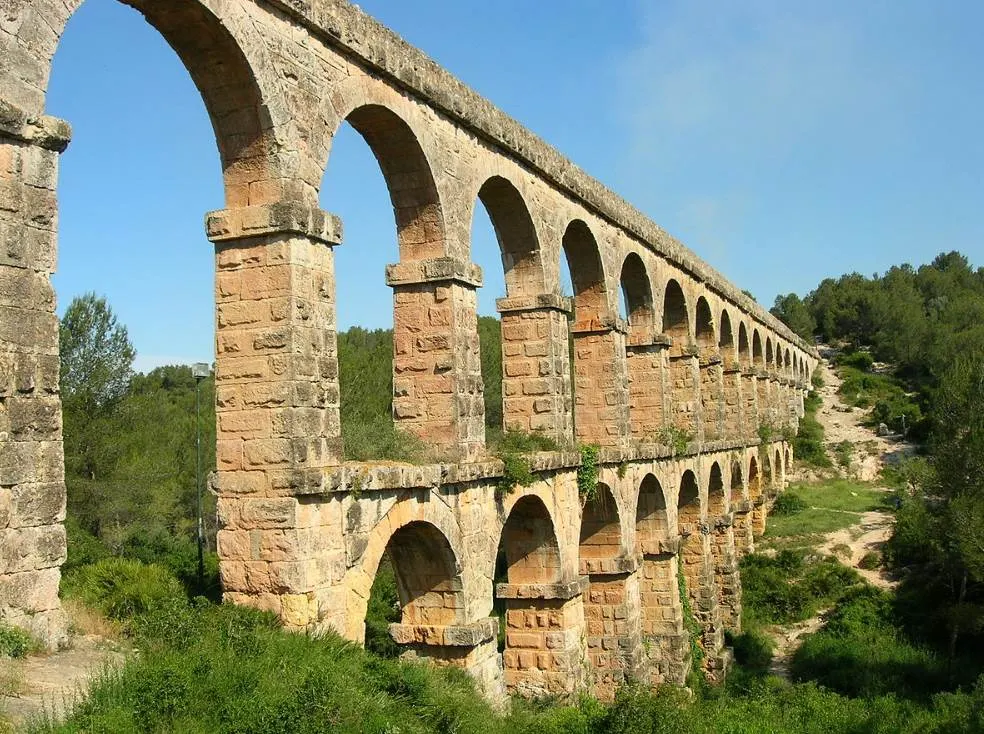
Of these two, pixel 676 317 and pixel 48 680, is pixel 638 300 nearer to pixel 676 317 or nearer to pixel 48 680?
pixel 676 317

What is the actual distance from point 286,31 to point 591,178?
6838mm

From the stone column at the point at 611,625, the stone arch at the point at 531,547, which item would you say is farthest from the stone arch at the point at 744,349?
the stone arch at the point at 531,547

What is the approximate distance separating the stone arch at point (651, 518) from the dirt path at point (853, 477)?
5251 millimetres

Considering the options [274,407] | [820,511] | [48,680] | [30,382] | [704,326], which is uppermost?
[704,326]

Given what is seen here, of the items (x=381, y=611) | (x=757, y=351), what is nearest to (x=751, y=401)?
(x=757, y=351)

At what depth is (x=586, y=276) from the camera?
14055mm

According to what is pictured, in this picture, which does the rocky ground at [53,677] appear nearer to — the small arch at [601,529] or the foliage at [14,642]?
the foliage at [14,642]

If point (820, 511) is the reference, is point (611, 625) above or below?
below

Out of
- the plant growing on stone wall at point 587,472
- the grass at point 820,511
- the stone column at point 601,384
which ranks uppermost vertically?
the stone column at point 601,384

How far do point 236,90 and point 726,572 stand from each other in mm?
16298

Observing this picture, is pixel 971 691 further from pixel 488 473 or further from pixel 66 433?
pixel 66 433

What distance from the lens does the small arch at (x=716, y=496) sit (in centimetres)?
2034

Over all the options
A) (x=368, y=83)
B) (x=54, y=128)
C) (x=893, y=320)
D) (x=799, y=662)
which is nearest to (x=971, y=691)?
(x=799, y=662)

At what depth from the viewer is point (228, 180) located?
7.39m
